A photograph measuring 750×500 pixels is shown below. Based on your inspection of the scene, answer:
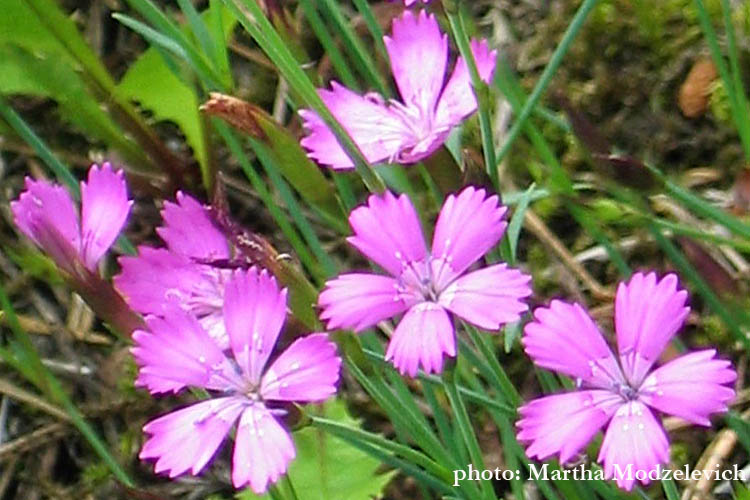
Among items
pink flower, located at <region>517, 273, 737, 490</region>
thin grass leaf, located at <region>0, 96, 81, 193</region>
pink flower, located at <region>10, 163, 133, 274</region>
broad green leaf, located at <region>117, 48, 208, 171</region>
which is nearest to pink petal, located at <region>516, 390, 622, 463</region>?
pink flower, located at <region>517, 273, 737, 490</region>

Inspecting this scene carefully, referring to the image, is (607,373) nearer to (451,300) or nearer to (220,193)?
(451,300)

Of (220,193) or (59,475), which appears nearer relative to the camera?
(220,193)

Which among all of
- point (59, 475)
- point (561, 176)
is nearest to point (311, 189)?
point (561, 176)

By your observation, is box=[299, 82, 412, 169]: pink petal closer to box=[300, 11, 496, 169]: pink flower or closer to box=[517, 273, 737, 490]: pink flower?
box=[300, 11, 496, 169]: pink flower

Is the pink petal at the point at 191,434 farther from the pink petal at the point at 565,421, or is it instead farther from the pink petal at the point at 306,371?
the pink petal at the point at 565,421

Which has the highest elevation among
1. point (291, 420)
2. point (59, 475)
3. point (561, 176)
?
point (561, 176)

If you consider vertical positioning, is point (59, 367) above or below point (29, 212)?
below
